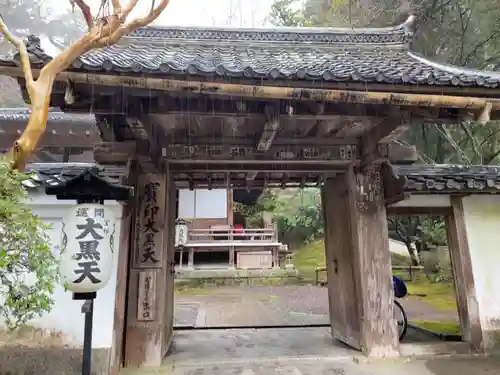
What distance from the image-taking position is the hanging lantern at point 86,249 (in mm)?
3598

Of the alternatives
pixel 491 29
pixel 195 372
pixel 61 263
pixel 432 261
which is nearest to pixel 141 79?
pixel 61 263

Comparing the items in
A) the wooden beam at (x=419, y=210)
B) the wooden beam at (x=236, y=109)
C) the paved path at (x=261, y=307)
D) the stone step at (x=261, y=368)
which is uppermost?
the wooden beam at (x=236, y=109)

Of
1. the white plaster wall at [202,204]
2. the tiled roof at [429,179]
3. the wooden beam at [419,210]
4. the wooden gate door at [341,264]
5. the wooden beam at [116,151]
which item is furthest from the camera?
the white plaster wall at [202,204]

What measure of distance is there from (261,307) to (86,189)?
8.44 meters

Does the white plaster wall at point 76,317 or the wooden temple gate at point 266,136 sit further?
the white plaster wall at point 76,317

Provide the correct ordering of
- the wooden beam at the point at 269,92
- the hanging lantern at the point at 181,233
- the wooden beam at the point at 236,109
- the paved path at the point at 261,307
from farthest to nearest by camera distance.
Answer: the hanging lantern at the point at 181,233, the paved path at the point at 261,307, the wooden beam at the point at 236,109, the wooden beam at the point at 269,92

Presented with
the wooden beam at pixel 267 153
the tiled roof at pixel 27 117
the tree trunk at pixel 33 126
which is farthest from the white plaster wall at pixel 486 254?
the tiled roof at pixel 27 117

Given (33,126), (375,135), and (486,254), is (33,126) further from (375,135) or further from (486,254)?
(486,254)

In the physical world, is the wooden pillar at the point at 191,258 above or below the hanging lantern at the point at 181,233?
below

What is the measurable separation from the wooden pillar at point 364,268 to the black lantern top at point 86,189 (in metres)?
3.59

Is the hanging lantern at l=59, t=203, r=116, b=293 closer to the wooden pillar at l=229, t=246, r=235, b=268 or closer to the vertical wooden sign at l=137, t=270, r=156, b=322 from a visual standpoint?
the vertical wooden sign at l=137, t=270, r=156, b=322

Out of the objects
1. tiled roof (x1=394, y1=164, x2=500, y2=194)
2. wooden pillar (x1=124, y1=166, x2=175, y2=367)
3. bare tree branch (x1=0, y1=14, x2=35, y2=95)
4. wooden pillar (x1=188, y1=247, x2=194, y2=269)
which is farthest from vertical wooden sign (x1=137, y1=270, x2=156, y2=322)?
wooden pillar (x1=188, y1=247, x2=194, y2=269)

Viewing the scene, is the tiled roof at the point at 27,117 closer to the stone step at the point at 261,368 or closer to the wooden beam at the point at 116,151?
the wooden beam at the point at 116,151

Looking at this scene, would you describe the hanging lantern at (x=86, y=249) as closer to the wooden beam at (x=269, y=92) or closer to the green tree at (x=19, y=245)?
the green tree at (x=19, y=245)
